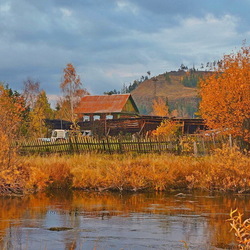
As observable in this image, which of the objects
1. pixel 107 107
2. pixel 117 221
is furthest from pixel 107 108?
pixel 117 221

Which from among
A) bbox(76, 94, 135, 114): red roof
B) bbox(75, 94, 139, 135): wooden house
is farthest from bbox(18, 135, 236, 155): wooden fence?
bbox(76, 94, 135, 114): red roof

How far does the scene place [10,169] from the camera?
20.8 meters

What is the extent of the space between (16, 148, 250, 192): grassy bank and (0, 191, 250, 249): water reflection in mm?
1084

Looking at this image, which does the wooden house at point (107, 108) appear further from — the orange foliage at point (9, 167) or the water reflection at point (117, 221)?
the water reflection at point (117, 221)

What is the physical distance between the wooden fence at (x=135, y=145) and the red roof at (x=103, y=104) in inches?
2018

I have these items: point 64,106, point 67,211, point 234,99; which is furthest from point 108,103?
point 67,211

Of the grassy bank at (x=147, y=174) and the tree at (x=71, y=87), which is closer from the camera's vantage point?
the grassy bank at (x=147, y=174)

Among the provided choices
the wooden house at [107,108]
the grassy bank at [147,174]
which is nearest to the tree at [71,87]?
the wooden house at [107,108]

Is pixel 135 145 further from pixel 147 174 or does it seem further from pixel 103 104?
pixel 103 104

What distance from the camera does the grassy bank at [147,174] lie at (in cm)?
2100

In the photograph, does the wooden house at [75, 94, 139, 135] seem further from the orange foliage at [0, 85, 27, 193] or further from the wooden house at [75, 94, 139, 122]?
the orange foliage at [0, 85, 27, 193]

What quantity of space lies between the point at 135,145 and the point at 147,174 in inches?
338

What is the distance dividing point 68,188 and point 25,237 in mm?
10447

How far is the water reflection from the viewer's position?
38.1 feet
